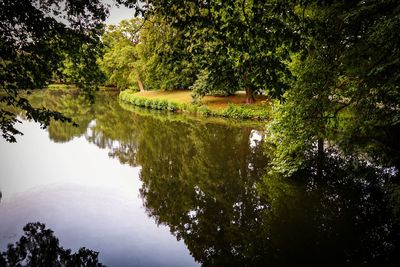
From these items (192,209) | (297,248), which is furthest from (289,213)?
(192,209)

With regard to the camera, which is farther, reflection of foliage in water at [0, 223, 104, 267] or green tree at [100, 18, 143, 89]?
green tree at [100, 18, 143, 89]

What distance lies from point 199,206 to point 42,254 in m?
5.42

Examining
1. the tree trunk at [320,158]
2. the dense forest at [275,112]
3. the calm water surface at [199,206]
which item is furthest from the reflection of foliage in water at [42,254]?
the tree trunk at [320,158]

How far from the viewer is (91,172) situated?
16.4 meters

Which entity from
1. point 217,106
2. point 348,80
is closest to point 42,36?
point 348,80

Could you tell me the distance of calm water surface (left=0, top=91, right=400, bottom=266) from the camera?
9023 millimetres

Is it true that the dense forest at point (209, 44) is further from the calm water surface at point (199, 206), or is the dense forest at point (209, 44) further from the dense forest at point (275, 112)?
the calm water surface at point (199, 206)

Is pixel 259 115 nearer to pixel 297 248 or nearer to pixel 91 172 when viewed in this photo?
pixel 91 172

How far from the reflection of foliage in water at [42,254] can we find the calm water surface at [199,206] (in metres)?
0.29

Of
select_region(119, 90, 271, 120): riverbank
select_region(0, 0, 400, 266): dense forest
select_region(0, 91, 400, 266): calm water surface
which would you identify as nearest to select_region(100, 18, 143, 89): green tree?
select_region(119, 90, 271, 120): riverbank

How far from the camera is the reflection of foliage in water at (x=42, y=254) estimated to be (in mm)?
8234

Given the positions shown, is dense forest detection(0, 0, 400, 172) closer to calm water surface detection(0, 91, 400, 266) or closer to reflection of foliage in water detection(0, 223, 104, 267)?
calm water surface detection(0, 91, 400, 266)

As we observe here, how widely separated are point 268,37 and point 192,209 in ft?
26.4

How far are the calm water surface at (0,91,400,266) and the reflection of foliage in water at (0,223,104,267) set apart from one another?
0.29 metres
